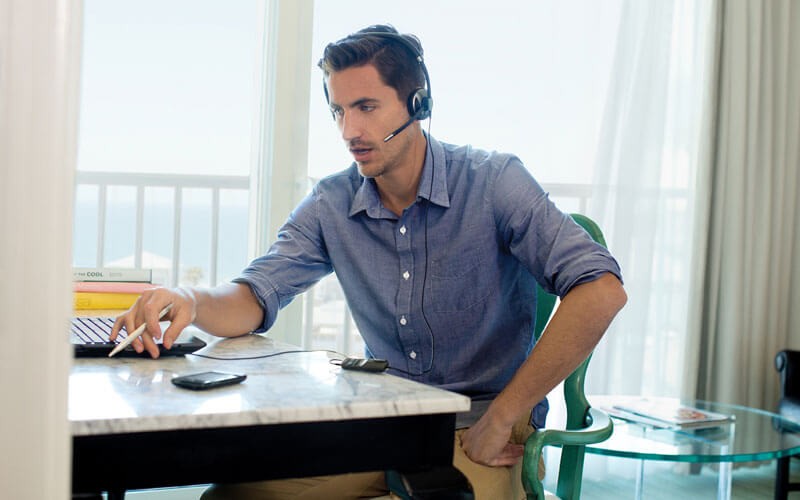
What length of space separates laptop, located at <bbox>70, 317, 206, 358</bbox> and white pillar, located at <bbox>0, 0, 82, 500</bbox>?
0.69 meters

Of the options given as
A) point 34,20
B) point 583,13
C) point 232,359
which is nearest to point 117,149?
point 583,13

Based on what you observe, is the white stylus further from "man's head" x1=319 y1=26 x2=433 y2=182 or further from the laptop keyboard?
"man's head" x1=319 y1=26 x2=433 y2=182

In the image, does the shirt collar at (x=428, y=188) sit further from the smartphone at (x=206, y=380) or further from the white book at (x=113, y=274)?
the smartphone at (x=206, y=380)

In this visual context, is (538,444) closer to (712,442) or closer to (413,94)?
(413,94)

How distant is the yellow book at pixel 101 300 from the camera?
63.7 inches

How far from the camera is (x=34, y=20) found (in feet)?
1.36

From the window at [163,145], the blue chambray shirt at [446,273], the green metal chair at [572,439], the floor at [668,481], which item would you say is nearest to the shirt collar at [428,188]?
the blue chambray shirt at [446,273]

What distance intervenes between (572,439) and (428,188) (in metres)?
0.55

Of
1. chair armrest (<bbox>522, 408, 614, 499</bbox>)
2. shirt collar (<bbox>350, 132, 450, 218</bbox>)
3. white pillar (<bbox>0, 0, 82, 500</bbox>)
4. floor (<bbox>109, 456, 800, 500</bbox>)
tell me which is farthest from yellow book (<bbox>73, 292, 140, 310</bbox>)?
floor (<bbox>109, 456, 800, 500</bbox>)

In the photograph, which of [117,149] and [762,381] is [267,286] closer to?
[117,149]

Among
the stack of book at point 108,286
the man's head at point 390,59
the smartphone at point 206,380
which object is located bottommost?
the smartphone at point 206,380

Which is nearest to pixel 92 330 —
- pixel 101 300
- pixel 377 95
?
pixel 101 300

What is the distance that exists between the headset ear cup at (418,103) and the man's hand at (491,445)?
0.61m

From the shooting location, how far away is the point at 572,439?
1253 mm
